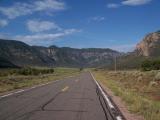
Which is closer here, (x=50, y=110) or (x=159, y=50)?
(x=50, y=110)

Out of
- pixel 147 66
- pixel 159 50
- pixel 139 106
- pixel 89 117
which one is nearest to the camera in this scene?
pixel 89 117

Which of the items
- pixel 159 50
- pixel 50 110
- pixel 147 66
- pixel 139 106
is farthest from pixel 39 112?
pixel 159 50

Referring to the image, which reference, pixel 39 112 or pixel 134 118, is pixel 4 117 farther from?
pixel 134 118

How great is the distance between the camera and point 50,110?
11570mm

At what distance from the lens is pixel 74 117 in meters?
10.2

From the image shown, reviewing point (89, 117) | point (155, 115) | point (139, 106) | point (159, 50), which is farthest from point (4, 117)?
point (159, 50)

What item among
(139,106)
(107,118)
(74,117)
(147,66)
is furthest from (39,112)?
(147,66)

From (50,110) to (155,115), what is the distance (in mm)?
3604

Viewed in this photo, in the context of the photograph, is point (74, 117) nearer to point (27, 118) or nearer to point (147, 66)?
point (27, 118)

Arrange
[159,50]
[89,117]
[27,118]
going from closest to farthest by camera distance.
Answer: [27,118], [89,117], [159,50]

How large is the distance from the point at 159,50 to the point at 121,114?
19027 cm

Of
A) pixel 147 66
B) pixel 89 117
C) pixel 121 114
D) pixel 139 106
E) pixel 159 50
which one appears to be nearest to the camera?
pixel 89 117

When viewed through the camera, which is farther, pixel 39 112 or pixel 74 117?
pixel 39 112

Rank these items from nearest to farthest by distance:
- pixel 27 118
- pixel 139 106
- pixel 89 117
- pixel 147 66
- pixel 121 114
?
pixel 27 118 < pixel 89 117 < pixel 121 114 < pixel 139 106 < pixel 147 66
